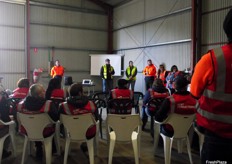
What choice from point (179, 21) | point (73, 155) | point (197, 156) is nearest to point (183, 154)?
point (197, 156)

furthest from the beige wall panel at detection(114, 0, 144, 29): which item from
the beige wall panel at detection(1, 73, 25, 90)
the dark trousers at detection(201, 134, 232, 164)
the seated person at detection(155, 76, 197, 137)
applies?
the dark trousers at detection(201, 134, 232, 164)

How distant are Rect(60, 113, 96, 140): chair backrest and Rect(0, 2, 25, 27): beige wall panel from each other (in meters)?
9.12

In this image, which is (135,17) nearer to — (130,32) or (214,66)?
(130,32)

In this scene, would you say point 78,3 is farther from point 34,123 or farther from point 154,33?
point 34,123

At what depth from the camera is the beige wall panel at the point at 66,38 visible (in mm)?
11398

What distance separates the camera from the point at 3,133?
3205mm

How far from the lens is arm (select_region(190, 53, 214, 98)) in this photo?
3.92 ft

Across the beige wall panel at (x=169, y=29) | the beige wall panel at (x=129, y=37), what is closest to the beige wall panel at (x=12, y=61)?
the beige wall panel at (x=129, y=37)

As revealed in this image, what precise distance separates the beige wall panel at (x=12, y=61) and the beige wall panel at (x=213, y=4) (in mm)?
7785

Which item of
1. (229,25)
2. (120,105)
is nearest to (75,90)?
(120,105)

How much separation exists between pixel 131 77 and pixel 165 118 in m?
7.37

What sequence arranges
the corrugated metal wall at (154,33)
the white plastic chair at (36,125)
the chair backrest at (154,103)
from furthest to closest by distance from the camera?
the corrugated metal wall at (154,33)
the chair backrest at (154,103)
the white plastic chair at (36,125)

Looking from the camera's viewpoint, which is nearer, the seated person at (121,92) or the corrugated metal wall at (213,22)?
the seated person at (121,92)

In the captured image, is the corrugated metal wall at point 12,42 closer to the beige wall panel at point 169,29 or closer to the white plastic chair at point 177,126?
the beige wall panel at point 169,29
